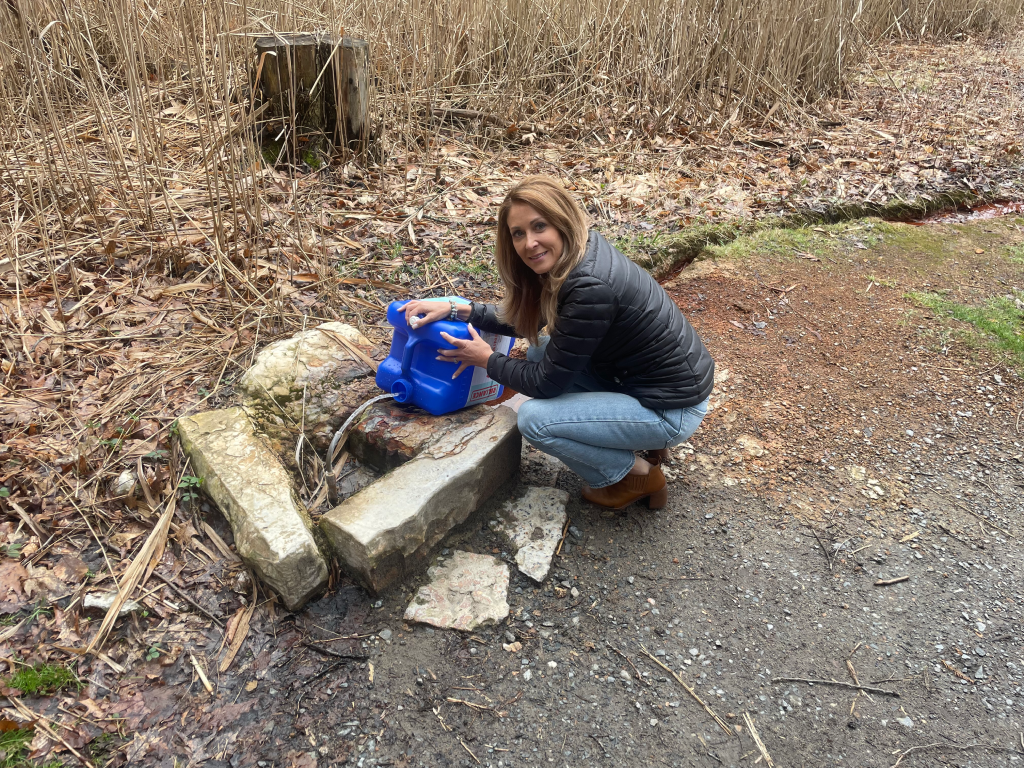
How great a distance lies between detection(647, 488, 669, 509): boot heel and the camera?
2424 millimetres

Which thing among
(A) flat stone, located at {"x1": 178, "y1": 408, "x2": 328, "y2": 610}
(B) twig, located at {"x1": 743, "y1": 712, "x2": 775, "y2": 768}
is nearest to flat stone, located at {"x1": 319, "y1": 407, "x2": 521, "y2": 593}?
(A) flat stone, located at {"x1": 178, "y1": 408, "x2": 328, "y2": 610}

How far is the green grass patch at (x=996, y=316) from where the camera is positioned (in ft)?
10.5

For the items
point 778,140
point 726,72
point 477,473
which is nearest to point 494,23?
point 726,72

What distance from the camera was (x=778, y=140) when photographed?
5.38 m

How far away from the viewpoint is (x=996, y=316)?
3.38 m

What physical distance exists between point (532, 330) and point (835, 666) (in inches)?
54.4

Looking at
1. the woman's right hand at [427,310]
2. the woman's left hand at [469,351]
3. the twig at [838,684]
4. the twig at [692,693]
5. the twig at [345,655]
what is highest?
the woman's right hand at [427,310]

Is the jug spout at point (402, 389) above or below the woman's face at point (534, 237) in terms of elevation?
below

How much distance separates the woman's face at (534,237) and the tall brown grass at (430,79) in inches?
62.3

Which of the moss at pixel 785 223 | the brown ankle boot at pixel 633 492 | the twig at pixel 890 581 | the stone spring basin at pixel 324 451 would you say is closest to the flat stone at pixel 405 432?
the stone spring basin at pixel 324 451

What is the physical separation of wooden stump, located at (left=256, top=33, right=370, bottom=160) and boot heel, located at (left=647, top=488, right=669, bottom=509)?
2.74 meters

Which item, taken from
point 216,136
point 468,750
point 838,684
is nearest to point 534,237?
point 468,750

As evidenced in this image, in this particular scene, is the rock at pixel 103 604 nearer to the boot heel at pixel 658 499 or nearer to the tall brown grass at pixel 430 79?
the tall brown grass at pixel 430 79

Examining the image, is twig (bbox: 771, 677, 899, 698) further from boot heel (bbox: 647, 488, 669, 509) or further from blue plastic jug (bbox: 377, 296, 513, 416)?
blue plastic jug (bbox: 377, 296, 513, 416)
